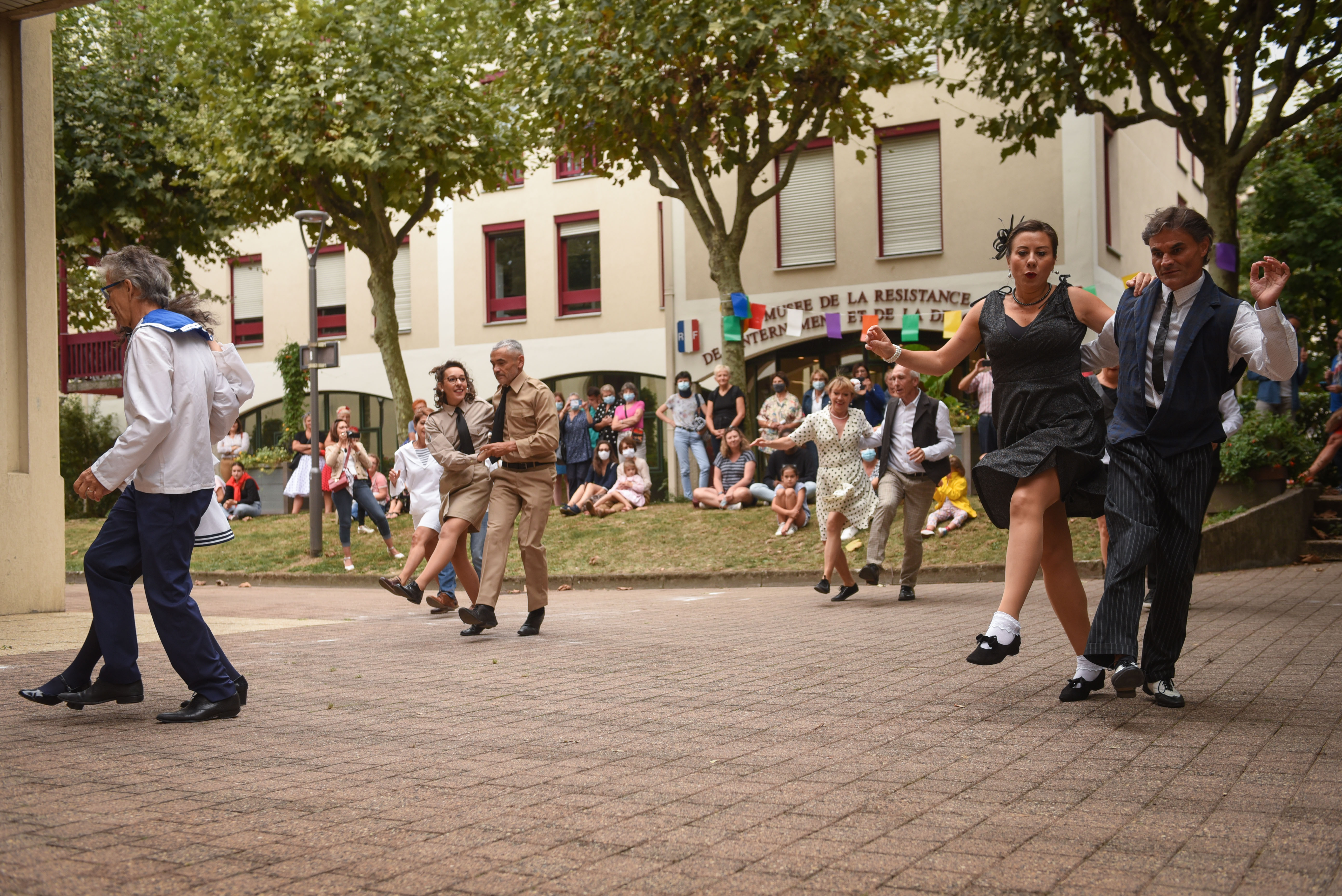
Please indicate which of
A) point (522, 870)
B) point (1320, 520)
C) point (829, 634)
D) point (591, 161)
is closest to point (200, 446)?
point (522, 870)

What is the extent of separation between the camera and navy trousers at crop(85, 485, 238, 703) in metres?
5.60

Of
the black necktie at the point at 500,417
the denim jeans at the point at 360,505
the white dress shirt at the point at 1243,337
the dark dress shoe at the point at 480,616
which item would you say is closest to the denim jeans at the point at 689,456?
the denim jeans at the point at 360,505

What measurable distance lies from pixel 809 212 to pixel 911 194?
7.09 feet

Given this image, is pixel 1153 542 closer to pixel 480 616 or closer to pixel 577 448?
pixel 480 616

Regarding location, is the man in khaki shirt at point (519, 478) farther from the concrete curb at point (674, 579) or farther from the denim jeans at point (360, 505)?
the denim jeans at point (360, 505)

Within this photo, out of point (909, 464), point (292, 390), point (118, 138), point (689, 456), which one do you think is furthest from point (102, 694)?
point (292, 390)

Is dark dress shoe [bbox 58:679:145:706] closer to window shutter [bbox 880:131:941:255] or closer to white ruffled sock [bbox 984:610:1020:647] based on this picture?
white ruffled sock [bbox 984:610:1020:647]

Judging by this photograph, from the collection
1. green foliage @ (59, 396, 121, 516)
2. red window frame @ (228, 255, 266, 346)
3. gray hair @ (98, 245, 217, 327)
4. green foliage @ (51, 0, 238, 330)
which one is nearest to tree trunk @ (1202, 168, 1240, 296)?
gray hair @ (98, 245, 217, 327)

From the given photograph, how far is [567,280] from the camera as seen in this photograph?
29.6 m

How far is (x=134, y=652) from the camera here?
584 cm

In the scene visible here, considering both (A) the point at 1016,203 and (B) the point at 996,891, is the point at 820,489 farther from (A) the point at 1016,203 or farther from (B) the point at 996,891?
(A) the point at 1016,203

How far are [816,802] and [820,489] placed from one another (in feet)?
25.7

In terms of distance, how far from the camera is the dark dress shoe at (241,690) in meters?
5.82

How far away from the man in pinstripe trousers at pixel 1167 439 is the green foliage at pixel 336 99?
17130 millimetres
